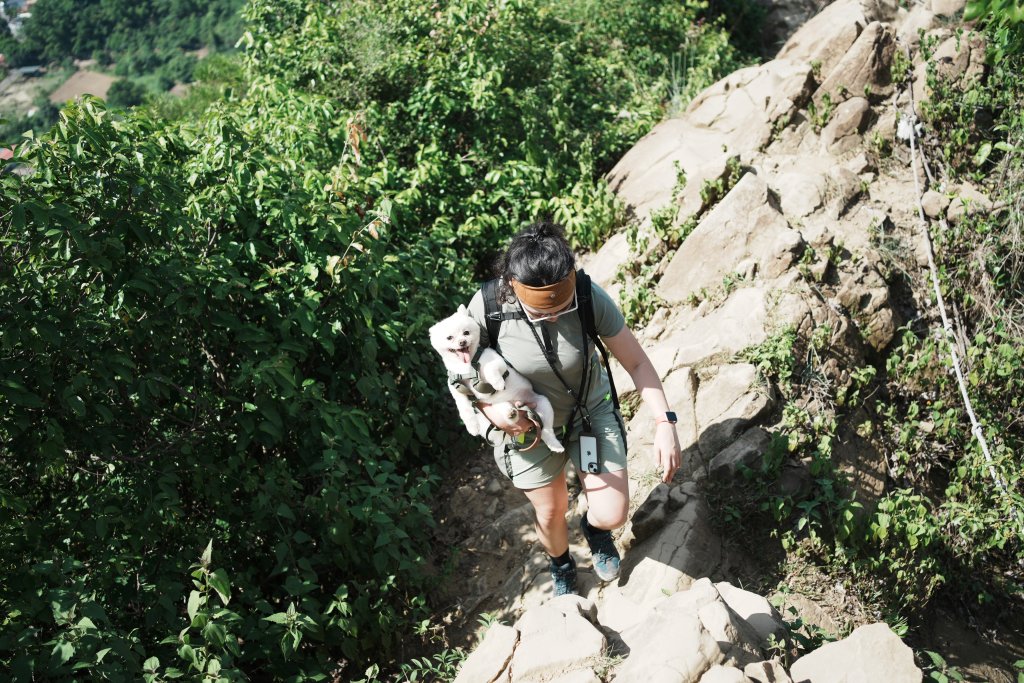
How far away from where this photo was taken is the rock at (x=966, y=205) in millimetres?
5059

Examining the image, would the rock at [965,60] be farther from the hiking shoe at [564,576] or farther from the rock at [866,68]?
the hiking shoe at [564,576]

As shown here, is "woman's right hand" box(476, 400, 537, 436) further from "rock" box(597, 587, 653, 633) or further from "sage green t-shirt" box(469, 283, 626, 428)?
"rock" box(597, 587, 653, 633)

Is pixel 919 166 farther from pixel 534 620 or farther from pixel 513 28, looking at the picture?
pixel 534 620

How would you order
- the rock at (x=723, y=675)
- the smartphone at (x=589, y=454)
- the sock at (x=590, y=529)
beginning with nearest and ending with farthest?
the rock at (x=723, y=675), the smartphone at (x=589, y=454), the sock at (x=590, y=529)

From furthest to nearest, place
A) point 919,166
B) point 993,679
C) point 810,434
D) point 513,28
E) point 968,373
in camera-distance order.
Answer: point 513,28, point 919,166, point 968,373, point 810,434, point 993,679

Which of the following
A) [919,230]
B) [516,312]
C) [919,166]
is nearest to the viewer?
[516,312]

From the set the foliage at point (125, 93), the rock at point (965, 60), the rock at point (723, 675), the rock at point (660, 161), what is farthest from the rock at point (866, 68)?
the foliage at point (125, 93)

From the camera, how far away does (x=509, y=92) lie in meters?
6.60

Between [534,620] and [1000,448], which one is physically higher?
[534,620]

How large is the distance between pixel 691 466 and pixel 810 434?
25.7 inches

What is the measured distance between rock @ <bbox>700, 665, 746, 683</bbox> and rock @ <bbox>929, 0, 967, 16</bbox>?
229 inches

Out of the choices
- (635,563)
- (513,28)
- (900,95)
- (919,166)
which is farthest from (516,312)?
(513,28)

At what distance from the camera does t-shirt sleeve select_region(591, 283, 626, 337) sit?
10.6 ft

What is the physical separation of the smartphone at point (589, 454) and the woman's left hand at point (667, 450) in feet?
0.91
